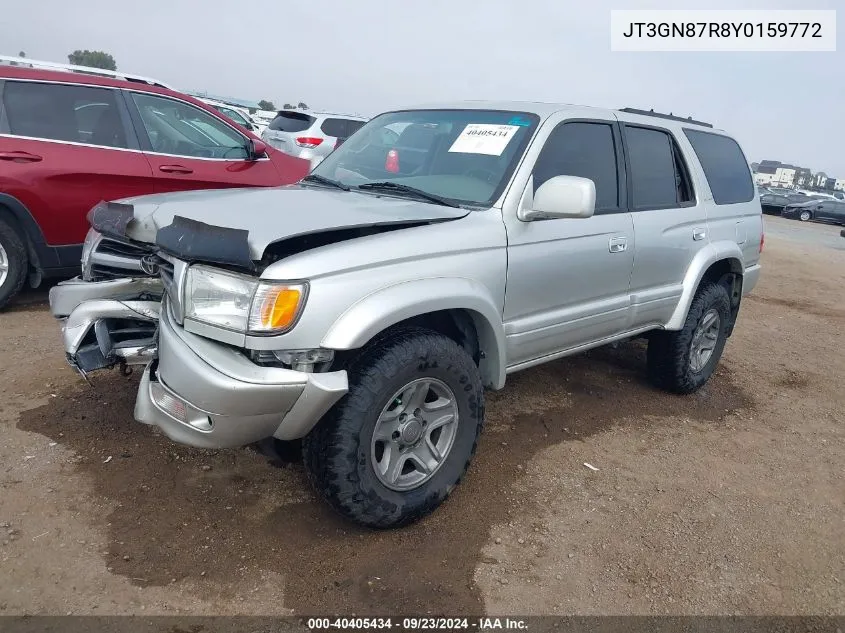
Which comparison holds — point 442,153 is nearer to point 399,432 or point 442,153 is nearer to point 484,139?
point 484,139

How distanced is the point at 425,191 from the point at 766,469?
2450 millimetres

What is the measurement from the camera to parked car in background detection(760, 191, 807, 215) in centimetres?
2817

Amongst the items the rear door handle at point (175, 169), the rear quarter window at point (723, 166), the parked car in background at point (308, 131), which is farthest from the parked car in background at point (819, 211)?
the rear door handle at point (175, 169)

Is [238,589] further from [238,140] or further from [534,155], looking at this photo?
[238,140]

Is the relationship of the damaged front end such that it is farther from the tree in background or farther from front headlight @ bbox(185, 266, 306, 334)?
the tree in background

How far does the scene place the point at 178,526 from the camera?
2674 mm

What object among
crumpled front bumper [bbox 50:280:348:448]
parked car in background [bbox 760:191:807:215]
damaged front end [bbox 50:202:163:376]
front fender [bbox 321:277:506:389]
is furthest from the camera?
parked car in background [bbox 760:191:807:215]

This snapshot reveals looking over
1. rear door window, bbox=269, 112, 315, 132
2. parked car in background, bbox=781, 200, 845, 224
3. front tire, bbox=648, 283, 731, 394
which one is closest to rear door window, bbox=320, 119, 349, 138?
rear door window, bbox=269, 112, 315, 132

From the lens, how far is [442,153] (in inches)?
135

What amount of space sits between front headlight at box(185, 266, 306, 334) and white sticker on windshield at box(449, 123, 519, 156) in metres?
1.42

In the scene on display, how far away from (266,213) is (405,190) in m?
0.84

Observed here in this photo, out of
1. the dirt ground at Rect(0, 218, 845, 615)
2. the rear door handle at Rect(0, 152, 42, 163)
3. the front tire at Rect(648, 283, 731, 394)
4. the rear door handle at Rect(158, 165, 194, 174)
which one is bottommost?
the dirt ground at Rect(0, 218, 845, 615)

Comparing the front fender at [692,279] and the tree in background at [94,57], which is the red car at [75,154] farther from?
the tree in background at [94,57]

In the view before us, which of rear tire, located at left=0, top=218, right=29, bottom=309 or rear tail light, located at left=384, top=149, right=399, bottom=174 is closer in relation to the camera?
rear tail light, located at left=384, top=149, right=399, bottom=174
